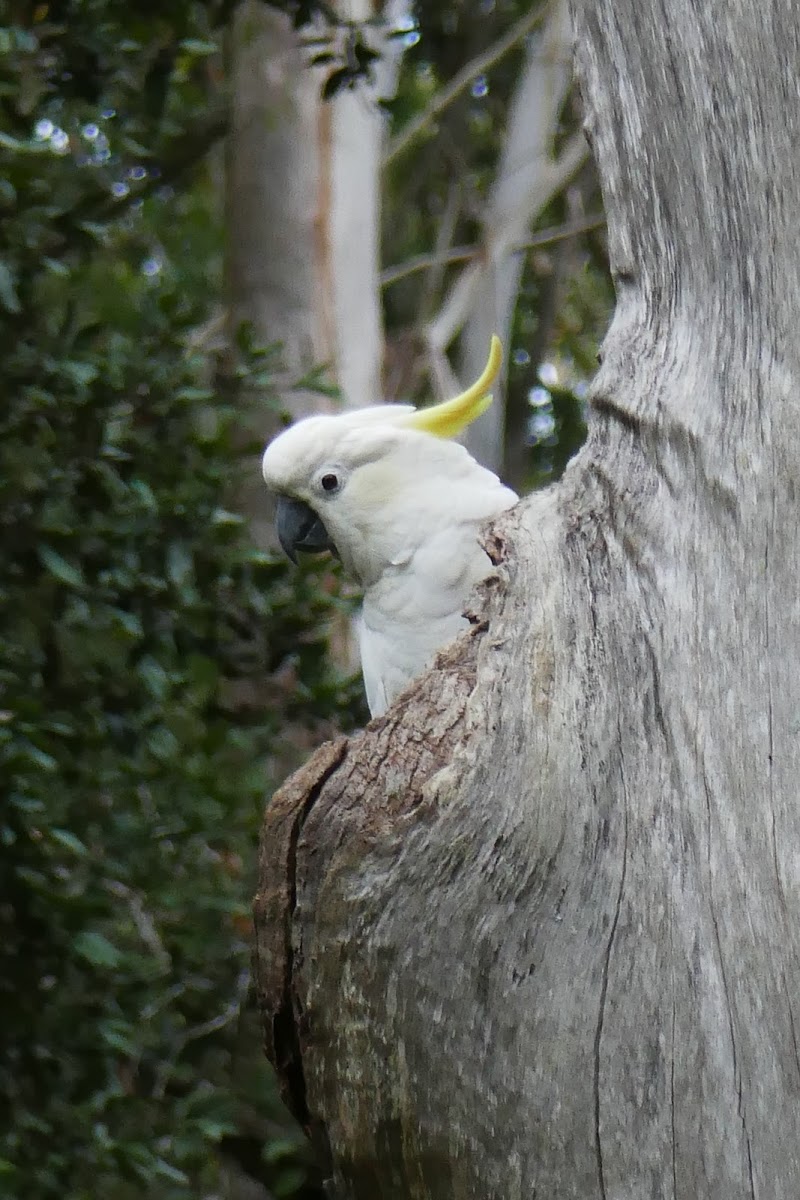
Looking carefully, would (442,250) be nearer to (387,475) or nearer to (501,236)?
(501,236)

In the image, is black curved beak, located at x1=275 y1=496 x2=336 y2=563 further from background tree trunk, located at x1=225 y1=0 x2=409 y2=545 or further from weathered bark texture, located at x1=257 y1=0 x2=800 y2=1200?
background tree trunk, located at x1=225 y1=0 x2=409 y2=545

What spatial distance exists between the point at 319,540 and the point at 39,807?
58 centimetres

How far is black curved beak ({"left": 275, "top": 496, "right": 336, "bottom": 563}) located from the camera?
77.5 inches

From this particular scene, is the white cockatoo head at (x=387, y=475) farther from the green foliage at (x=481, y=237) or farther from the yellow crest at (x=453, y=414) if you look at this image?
the green foliage at (x=481, y=237)

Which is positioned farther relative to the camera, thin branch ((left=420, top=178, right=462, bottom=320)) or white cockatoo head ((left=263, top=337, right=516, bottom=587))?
thin branch ((left=420, top=178, right=462, bottom=320))

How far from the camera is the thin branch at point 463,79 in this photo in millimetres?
4398

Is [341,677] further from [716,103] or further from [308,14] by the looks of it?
[716,103]

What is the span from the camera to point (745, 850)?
1.05 meters

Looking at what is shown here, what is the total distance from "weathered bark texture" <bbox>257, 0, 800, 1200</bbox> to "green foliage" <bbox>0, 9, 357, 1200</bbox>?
0.94 metres

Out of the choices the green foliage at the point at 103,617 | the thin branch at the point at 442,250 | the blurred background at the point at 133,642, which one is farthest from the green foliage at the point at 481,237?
the green foliage at the point at 103,617

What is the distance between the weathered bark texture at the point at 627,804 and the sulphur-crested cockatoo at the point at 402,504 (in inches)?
24.4

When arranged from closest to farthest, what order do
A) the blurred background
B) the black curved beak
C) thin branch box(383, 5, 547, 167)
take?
1. the black curved beak
2. the blurred background
3. thin branch box(383, 5, 547, 167)

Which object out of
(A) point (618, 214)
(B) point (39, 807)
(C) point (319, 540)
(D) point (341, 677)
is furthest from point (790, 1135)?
(D) point (341, 677)

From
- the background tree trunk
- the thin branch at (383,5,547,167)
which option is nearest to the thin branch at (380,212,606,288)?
the thin branch at (383,5,547,167)
